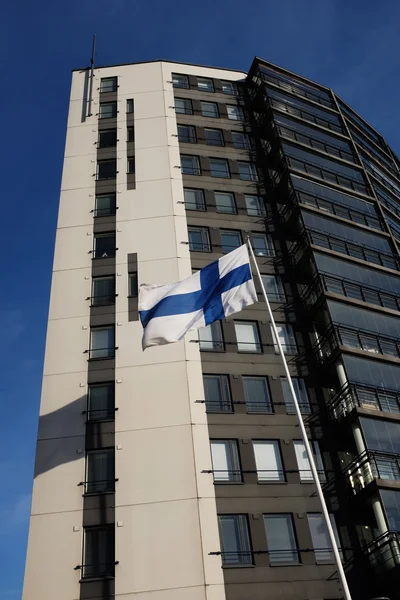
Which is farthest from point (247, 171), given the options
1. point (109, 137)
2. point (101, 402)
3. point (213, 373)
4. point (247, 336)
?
point (101, 402)

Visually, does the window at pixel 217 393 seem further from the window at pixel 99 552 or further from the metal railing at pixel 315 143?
the metal railing at pixel 315 143

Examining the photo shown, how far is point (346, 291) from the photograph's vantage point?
32500 millimetres

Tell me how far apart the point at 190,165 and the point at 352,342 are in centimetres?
1685

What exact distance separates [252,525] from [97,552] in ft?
21.4

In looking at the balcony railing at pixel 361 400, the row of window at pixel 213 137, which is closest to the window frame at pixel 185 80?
the row of window at pixel 213 137

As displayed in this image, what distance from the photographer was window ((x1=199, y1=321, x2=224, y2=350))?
2943 centimetres

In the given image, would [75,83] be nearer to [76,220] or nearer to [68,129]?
[68,129]

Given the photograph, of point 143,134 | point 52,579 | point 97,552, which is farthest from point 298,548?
point 143,134

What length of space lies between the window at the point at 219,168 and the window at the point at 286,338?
1258 centimetres

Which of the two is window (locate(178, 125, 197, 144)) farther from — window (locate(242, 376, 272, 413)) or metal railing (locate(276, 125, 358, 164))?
window (locate(242, 376, 272, 413))

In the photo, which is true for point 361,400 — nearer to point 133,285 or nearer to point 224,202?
point 133,285

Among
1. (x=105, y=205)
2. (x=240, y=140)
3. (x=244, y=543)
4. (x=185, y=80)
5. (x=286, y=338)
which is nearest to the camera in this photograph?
(x=244, y=543)

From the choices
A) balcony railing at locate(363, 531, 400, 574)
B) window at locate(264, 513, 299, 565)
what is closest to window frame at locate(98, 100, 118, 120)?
window at locate(264, 513, 299, 565)

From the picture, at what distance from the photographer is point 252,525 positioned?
78.4ft
